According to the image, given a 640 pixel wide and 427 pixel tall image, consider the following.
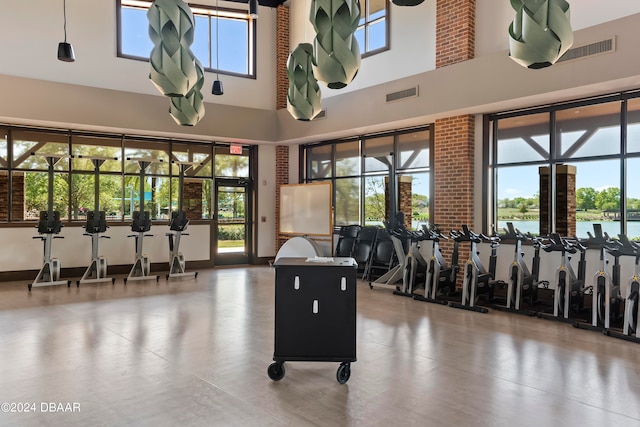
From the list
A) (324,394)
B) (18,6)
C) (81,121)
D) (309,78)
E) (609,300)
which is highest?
(18,6)

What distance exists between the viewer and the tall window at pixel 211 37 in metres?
9.49

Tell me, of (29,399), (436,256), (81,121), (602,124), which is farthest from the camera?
(81,121)

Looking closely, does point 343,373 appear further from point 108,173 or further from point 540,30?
point 108,173

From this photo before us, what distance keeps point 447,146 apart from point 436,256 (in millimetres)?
2048

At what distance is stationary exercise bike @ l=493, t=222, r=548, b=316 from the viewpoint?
6426 millimetres

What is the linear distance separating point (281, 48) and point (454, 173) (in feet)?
18.7

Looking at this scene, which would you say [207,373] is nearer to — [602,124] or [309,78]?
[309,78]

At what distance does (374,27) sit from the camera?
939cm

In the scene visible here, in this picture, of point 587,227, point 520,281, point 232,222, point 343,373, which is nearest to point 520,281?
point 520,281

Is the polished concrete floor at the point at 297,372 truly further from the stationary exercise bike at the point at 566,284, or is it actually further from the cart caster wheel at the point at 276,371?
the stationary exercise bike at the point at 566,284

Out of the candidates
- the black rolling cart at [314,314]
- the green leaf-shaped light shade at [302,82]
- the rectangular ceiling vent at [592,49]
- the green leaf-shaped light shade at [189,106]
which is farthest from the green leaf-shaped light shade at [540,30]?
the rectangular ceiling vent at [592,49]

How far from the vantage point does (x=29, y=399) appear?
134 inches

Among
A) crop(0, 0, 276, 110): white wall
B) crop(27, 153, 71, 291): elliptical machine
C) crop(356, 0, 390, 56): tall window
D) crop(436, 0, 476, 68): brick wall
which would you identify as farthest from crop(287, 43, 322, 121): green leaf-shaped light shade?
crop(0, 0, 276, 110): white wall

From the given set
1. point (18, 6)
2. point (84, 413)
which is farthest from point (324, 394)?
point (18, 6)
